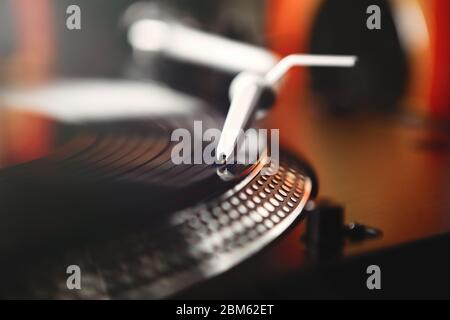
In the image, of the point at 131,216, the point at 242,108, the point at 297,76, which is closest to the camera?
the point at 131,216

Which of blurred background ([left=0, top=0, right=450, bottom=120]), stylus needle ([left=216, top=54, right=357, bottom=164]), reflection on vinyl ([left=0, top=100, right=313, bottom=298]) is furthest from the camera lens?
blurred background ([left=0, top=0, right=450, bottom=120])

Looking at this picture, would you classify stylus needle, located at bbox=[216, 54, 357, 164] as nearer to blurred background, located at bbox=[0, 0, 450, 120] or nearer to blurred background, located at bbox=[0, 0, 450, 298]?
blurred background, located at bbox=[0, 0, 450, 298]

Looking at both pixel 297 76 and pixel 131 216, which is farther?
pixel 297 76

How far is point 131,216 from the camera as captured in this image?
474 millimetres

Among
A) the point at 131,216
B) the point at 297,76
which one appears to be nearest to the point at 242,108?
the point at 131,216

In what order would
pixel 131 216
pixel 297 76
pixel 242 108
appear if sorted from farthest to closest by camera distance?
pixel 297 76, pixel 242 108, pixel 131 216

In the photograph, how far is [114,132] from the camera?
754 millimetres

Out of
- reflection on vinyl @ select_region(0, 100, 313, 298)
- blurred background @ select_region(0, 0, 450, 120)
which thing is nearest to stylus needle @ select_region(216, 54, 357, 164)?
reflection on vinyl @ select_region(0, 100, 313, 298)

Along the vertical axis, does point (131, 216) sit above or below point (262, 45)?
below

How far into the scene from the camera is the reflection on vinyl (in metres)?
0.41

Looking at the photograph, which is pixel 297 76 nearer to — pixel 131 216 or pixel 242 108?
pixel 242 108

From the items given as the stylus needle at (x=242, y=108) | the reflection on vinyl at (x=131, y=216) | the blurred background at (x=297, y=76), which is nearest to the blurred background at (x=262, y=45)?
the blurred background at (x=297, y=76)
